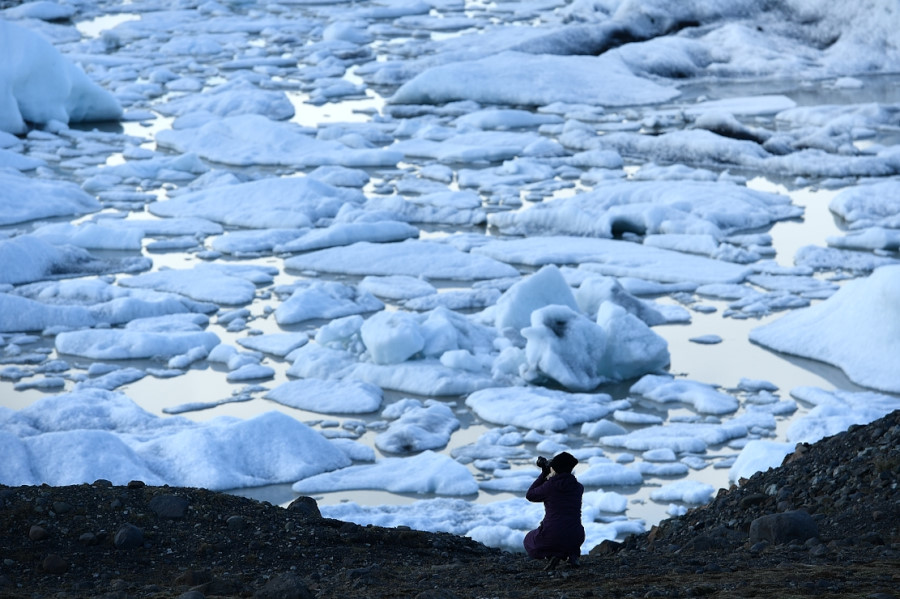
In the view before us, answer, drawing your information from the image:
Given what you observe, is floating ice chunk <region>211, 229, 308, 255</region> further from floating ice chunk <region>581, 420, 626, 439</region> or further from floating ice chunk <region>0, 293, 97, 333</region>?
floating ice chunk <region>581, 420, 626, 439</region>

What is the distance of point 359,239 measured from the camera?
10250 mm

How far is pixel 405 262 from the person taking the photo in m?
9.59

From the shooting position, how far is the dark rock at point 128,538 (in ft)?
13.4

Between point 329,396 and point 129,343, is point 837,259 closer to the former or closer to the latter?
point 329,396

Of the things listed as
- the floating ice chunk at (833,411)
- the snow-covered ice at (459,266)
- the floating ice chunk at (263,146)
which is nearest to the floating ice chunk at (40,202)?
the snow-covered ice at (459,266)

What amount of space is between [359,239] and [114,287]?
84.0 inches

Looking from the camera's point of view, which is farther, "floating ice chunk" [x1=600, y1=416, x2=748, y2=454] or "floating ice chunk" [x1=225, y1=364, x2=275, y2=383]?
"floating ice chunk" [x1=225, y1=364, x2=275, y2=383]

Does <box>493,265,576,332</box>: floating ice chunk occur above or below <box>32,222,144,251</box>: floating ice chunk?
above

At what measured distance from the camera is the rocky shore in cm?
342

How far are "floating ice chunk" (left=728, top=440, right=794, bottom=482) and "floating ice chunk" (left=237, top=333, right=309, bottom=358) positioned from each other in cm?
297

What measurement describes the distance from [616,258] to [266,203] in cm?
328

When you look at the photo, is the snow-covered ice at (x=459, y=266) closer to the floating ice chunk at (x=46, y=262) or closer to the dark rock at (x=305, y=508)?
the floating ice chunk at (x=46, y=262)

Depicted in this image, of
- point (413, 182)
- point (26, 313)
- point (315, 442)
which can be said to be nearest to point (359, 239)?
point (413, 182)

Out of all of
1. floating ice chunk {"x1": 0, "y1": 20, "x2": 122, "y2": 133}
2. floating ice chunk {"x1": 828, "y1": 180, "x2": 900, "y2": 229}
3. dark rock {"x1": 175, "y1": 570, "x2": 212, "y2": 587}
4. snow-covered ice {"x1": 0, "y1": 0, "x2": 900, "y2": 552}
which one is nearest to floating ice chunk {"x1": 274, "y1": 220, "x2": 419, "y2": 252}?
snow-covered ice {"x1": 0, "y1": 0, "x2": 900, "y2": 552}
